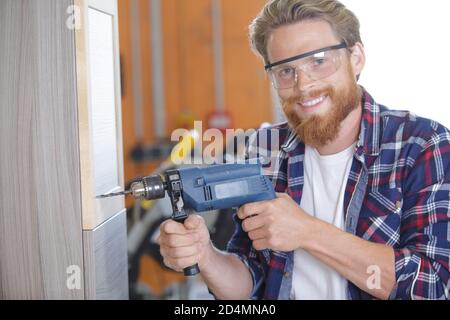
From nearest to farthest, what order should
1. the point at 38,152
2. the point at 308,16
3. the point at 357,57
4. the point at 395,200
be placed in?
the point at 38,152 → the point at 395,200 → the point at 308,16 → the point at 357,57

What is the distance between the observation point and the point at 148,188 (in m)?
1.03

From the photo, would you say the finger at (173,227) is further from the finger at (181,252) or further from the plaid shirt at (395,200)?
the plaid shirt at (395,200)

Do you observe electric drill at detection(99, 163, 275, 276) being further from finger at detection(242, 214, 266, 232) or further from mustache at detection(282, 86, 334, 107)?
mustache at detection(282, 86, 334, 107)

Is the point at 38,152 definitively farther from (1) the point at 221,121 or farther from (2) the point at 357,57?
(1) the point at 221,121

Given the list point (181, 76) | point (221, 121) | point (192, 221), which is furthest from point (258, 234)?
point (181, 76)

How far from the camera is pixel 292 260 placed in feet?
4.44

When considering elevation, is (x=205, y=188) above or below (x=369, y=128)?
below

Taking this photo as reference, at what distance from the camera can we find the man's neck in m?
1.41

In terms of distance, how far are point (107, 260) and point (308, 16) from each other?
78 centimetres

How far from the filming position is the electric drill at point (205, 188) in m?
1.05

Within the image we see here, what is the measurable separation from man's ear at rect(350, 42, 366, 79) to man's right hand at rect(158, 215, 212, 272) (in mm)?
622

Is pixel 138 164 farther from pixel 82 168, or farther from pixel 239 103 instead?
pixel 82 168

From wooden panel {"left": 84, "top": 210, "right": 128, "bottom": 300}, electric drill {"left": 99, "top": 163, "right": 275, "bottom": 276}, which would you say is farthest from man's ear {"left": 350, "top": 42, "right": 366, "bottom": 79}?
wooden panel {"left": 84, "top": 210, "right": 128, "bottom": 300}
